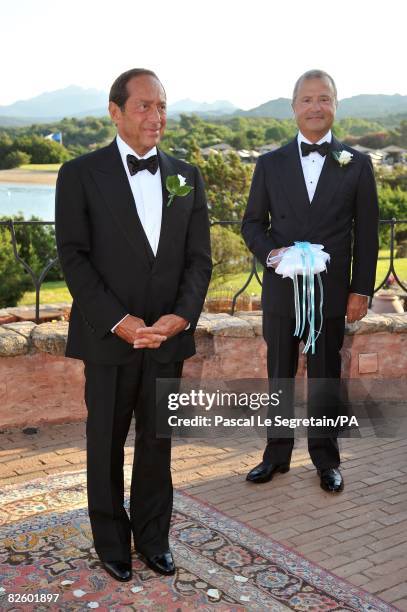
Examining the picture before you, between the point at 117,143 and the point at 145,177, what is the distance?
0.63 ft

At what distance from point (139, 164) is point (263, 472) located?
211 centimetres

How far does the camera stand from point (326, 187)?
159 inches

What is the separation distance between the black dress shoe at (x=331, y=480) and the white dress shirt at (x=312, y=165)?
5.29 feet

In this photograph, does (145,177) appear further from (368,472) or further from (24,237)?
(24,237)

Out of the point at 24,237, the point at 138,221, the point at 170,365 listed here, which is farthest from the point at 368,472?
the point at 24,237

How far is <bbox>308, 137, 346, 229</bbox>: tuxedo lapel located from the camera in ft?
13.2

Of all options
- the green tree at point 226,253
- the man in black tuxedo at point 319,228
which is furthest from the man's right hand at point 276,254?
the green tree at point 226,253

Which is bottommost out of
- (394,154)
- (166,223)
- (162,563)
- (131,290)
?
(162,563)

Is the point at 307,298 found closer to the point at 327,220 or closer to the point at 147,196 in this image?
the point at 327,220

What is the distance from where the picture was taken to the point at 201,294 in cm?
324

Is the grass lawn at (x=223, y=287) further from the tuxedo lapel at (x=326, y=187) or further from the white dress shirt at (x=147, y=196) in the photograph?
the white dress shirt at (x=147, y=196)

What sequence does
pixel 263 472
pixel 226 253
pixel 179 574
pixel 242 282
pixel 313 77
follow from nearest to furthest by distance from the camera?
pixel 179 574 < pixel 313 77 < pixel 263 472 < pixel 226 253 < pixel 242 282

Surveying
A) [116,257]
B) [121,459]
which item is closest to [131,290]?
[116,257]

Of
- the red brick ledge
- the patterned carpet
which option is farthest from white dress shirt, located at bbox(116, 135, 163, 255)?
the red brick ledge
